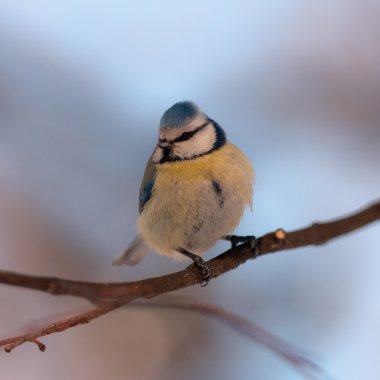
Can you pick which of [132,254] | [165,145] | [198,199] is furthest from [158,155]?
[132,254]

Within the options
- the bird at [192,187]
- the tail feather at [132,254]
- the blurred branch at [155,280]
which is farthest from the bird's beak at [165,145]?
the tail feather at [132,254]

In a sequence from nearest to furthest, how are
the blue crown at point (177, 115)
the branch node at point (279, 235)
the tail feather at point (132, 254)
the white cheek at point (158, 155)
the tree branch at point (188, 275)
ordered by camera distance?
the tree branch at point (188, 275) → the branch node at point (279, 235) → the blue crown at point (177, 115) → the white cheek at point (158, 155) → the tail feather at point (132, 254)

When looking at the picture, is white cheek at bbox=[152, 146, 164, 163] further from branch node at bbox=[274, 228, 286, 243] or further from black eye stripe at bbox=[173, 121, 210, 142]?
branch node at bbox=[274, 228, 286, 243]

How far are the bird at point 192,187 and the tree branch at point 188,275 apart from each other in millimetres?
205

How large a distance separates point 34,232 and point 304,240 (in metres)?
1.64

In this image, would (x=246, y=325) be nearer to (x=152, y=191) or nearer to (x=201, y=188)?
(x=201, y=188)

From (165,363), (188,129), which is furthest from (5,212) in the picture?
(188,129)

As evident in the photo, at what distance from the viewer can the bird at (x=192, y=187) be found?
134 cm

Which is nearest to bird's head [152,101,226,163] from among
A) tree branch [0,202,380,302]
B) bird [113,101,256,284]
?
bird [113,101,256,284]

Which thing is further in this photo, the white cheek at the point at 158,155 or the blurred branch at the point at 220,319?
the white cheek at the point at 158,155

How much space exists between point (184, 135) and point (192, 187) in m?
0.14

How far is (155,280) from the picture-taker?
30.9 inches

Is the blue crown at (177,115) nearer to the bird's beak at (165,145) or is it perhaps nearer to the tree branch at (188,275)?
the bird's beak at (165,145)

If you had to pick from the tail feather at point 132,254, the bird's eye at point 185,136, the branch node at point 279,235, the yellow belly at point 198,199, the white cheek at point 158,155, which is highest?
the bird's eye at point 185,136
